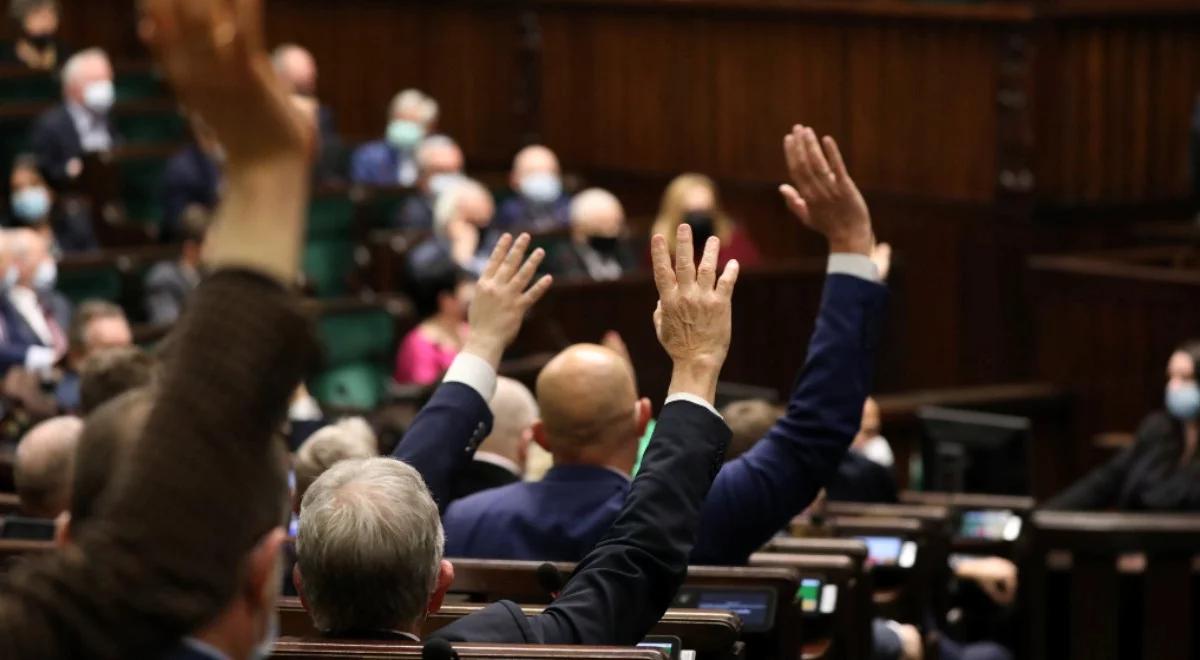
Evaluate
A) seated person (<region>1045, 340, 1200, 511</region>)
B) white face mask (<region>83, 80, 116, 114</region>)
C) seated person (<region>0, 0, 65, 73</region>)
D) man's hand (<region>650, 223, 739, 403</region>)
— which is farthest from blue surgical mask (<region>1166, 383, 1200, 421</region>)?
seated person (<region>0, 0, 65, 73</region>)

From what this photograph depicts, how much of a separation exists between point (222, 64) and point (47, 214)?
8510mm

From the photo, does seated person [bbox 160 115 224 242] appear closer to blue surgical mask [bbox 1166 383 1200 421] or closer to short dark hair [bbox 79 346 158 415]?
blue surgical mask [bbox 1166 383 1200 421]

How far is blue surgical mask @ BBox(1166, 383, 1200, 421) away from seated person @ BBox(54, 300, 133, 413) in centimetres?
376

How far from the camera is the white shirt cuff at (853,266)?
3.52 m

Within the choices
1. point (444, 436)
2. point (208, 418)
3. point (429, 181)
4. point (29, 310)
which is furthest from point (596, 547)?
point (429, 181)

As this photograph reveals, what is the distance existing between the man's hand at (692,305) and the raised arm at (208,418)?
4.44ft

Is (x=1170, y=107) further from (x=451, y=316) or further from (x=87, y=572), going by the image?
Result: (x=87, y=572)

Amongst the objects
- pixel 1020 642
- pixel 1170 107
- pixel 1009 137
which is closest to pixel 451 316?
pixel 1020 642

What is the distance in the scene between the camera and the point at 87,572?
1367 mm

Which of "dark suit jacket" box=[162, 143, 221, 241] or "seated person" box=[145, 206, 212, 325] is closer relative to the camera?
"seated person" box=[145, 206, 212, 325]

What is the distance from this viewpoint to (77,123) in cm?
1105

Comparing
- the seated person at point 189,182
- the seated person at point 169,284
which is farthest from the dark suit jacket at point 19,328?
the seated person at point 189,182

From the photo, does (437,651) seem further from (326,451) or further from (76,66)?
(76,66)

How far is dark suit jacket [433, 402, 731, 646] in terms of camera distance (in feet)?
8.51
